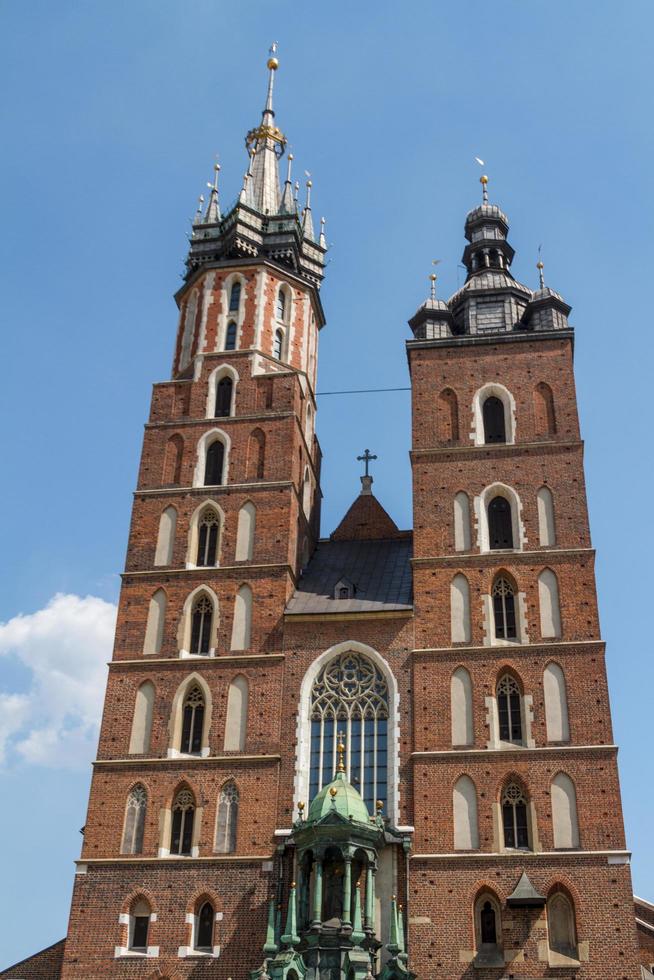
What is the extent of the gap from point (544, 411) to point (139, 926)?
18347mm

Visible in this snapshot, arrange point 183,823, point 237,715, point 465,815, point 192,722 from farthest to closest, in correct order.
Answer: point 192,722
point 237,715
point 183,823
point 465,815

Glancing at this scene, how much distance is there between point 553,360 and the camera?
116 feet

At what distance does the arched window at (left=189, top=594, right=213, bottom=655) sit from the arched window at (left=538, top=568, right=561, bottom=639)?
358 inches

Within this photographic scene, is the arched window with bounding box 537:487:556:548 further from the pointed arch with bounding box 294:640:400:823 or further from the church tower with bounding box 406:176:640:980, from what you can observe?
the pointed arch with bounding box 294:640:400:823

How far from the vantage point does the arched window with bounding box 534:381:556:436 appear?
112ft

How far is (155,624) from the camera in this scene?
3200 cm

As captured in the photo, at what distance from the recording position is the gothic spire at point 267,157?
1693 inches

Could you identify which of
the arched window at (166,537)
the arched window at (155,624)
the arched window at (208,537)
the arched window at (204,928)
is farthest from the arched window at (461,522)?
the arched window at (204,928)

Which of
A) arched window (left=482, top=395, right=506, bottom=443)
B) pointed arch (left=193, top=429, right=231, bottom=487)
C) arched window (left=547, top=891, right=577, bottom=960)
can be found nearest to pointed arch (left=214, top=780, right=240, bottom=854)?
arched window (left=547, top=891, right=577, bottom=960)

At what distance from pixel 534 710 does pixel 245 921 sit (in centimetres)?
883

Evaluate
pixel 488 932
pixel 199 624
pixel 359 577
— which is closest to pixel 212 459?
pixel 199 624

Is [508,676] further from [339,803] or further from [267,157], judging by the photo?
[267,157]

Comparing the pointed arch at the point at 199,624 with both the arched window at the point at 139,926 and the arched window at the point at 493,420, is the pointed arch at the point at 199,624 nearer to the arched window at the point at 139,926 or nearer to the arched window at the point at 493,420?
the arched window at the point at 139,926

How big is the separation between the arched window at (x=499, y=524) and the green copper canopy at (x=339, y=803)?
8470 mm
